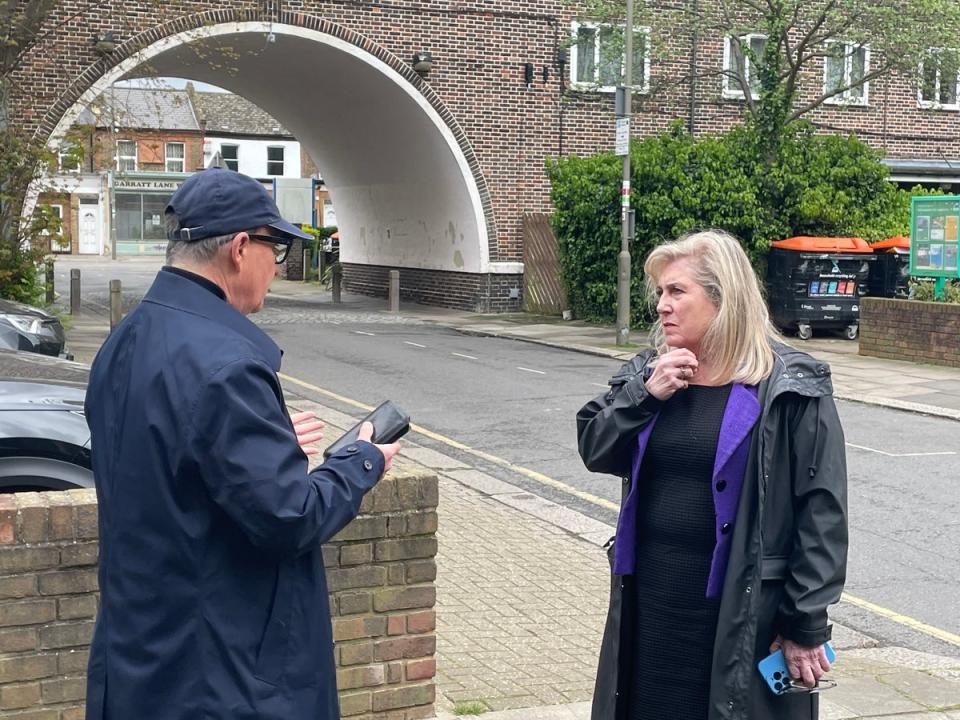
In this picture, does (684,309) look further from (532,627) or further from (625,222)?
(625,222)

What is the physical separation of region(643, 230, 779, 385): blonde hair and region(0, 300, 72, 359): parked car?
8.70 metres

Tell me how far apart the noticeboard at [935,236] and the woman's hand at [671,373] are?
1600cm

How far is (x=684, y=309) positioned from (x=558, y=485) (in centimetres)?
628

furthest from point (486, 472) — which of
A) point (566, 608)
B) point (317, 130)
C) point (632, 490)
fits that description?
point (317, 130)

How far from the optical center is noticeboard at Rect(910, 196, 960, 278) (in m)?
18.4

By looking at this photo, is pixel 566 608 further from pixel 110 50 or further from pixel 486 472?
pixel 110 50

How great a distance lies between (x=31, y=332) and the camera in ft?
37.6

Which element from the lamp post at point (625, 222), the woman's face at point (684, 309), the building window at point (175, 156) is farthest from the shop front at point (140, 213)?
the woman's face at point (684, 309)

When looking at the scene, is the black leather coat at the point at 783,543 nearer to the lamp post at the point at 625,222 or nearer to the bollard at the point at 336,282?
the lamp post at the point at 625,222

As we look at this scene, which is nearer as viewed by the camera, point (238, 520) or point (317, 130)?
point (238, 520)

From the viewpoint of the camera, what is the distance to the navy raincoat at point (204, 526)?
2.56m

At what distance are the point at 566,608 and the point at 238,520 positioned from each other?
13.2 ft

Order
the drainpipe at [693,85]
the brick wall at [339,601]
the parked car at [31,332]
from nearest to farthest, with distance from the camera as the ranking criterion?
the brick wall at [339,601] < the parked car at [31,332] < the drainpipe at [693,85]

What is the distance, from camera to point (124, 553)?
2676mm
